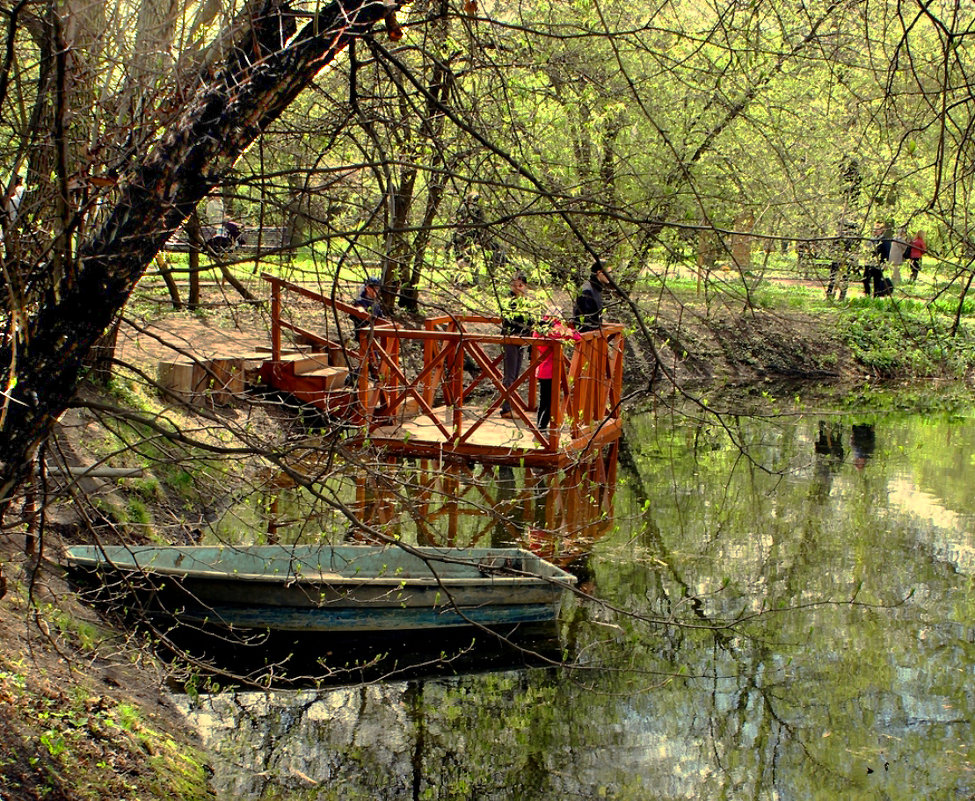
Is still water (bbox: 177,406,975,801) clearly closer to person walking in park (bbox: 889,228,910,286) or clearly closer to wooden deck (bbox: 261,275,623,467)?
person walking in park (bbox: 889,228,910,286)

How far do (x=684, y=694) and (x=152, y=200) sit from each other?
5.04 meters

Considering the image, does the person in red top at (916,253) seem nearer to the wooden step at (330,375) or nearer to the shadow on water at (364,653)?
the shadow on water at (364,653)

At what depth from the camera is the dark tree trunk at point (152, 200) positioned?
3.35 metres

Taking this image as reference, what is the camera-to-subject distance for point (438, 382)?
12.0 meters

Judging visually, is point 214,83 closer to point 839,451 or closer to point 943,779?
point 943,779

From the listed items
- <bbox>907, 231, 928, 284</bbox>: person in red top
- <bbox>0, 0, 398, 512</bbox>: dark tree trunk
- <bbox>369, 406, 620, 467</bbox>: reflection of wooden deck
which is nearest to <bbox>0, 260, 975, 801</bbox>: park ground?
<bbox>907, 231, 928, 284</bbox>: person in red top

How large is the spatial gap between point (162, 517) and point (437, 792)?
4.36 meters

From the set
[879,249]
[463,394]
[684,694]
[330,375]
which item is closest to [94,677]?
[684,694]

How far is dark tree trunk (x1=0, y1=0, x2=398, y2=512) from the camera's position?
132 inches

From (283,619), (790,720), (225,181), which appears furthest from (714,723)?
(225,181)

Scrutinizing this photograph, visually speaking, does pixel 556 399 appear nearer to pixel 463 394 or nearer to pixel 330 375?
pixel 463 394

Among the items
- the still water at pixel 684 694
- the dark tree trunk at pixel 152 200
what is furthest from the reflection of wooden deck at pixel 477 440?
the dark tree trunk at pixel 152 200

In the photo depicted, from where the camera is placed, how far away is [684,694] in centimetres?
710

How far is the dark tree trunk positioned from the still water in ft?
4.44
